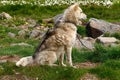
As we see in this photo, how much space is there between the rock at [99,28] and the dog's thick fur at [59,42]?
345 inches

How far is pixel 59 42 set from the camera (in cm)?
1099

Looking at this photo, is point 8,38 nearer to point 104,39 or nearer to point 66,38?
point 104,39

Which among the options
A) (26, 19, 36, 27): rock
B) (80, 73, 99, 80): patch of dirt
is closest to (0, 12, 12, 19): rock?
(26, 19, 36, 27): rock

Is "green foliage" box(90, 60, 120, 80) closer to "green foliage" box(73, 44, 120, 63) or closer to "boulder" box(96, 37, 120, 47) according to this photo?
"green foliage" box(73, 44, 120, 63)

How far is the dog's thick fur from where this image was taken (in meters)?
11.0

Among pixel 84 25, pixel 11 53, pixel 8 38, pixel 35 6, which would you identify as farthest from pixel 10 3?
pixel 11 53

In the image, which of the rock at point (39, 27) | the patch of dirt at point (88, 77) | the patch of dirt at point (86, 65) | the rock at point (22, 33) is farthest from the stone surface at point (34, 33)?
the patch of dirt at point (88, 77)

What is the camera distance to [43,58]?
10984 mm

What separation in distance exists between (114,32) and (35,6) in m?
8.01

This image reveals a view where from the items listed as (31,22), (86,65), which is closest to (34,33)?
(31,22)

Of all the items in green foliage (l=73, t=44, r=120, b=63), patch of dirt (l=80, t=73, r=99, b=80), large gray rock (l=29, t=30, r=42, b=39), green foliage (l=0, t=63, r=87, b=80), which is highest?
green foliage (l=0, t=63, r=87, b=80)

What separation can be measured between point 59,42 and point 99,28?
950 centimetres

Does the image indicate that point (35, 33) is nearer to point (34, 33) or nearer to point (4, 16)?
point (34, 33)

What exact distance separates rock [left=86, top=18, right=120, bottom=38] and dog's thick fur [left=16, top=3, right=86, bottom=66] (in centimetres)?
877
